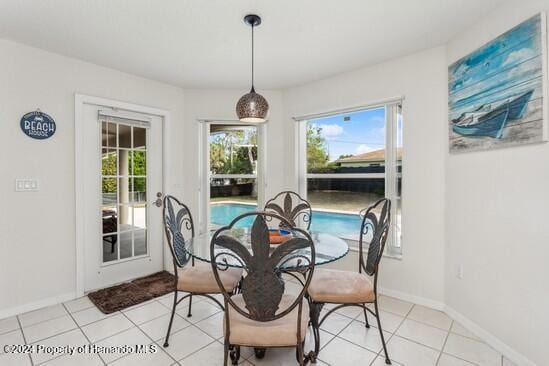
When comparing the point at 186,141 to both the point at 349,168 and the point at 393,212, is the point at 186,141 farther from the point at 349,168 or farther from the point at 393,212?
the point at 393,212

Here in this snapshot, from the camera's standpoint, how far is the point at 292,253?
1875 millimetres

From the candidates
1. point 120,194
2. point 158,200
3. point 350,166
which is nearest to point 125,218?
point 120,194

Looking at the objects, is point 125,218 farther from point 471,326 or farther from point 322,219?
point 471,326

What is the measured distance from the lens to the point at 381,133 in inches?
116

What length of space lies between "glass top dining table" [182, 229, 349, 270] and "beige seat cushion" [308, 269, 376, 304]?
0.74 feet

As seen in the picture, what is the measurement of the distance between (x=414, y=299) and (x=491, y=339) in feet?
2.31

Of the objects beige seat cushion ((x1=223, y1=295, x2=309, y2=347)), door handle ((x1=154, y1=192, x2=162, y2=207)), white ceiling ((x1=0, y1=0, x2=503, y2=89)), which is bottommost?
beige seat cushion ((x1=223, y1=295, x2=309, y2=347))

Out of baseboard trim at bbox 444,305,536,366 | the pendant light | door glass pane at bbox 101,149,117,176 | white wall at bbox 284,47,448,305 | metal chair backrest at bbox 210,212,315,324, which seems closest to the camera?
metal chair backrest at bbox 210,212,315,324

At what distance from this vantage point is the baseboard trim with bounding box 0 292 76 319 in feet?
7.65

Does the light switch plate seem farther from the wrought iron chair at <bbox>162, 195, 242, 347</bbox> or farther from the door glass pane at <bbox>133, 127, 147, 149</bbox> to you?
the wrought iron chair at <bbox>162, 195, 242, 347</bbox>

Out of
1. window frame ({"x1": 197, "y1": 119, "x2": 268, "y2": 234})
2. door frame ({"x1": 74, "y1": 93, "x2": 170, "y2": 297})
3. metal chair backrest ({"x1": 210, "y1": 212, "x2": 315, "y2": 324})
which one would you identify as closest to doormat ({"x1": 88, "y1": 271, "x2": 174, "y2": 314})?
door frame ({"x1": 74, "y1": 93, "x2": 170, "y2": 297})

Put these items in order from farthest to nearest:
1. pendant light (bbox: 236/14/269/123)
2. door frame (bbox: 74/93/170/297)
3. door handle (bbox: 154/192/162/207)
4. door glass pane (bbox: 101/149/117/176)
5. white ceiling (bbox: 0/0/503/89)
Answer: door handle (bbox: 154/192/162/207), door glass pane (bbox: 101/149/117/176), door frame (bbox: 74/93/170/297), pendant light (bbox: 236/14/269/123), white ceiling (bbox: 0/0/503/89)

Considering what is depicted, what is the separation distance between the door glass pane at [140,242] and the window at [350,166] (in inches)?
81.5

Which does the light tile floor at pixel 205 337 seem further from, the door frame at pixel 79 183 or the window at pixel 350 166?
the window at pixel 350 166
